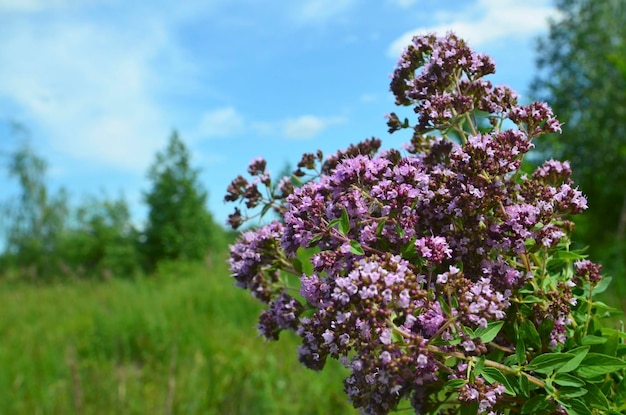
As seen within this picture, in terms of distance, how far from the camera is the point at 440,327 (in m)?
1.36

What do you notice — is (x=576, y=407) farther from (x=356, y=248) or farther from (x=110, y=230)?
(x=110, y=230)

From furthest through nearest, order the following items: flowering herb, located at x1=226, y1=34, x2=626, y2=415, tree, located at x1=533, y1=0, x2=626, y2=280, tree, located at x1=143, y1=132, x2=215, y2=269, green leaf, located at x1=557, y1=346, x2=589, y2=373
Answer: tree, located at x1=143, y1=132, x2=215, y2=269, tree, located at x1=533, y1=0, x2=626, y2=280, green leaf, located at x1=557, y1=346, x2=589, y2=373, flowering herb, located at x1=226, y1=34, x2=626, y2=415

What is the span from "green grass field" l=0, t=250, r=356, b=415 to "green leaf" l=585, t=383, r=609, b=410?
12.1 feet

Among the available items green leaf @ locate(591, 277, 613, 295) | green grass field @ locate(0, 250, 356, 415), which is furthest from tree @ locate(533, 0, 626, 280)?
green leaf @ locate(591, 277, 613, 295)

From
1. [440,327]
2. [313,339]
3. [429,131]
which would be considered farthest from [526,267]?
[313,339]

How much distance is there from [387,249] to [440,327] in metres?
0.24

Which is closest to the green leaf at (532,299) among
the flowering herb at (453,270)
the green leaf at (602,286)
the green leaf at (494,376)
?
the flowering herb at (453,270)

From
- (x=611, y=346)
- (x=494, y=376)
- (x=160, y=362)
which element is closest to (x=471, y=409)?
(x=494, y=376)

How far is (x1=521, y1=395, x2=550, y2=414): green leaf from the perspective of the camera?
1.46m

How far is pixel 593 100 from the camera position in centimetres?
1934

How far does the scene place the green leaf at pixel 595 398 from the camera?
4.87 feet

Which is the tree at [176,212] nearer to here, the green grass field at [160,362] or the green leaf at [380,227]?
the green grass field at [160,362]

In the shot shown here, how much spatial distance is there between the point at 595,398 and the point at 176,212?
23.0m

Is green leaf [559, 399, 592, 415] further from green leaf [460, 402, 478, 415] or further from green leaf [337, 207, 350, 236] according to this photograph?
green leaf [337, 207, 350, 236]
